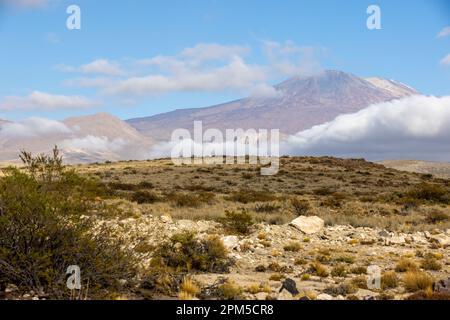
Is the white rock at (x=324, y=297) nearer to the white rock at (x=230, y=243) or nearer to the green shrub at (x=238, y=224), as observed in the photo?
the white rock at (x=230, y=243)

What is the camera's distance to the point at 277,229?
17.1 m

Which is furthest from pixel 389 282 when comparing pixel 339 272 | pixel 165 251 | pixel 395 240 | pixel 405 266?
pixel 395 240

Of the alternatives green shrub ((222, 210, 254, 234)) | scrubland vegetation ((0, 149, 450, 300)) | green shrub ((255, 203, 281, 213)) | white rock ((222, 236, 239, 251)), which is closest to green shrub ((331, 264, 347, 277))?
scrubland vegetation ((0, 149, 450, 300))

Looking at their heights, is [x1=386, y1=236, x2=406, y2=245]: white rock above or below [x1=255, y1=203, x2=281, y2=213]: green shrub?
below

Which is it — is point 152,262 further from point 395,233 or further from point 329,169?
point 329,169

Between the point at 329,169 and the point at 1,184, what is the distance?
48.8 meters

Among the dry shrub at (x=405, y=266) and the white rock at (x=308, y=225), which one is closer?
the dry shrub at (x=405, y=266)

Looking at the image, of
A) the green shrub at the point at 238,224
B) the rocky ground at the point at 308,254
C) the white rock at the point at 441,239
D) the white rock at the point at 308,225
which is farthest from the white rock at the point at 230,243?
the white rock at the point at 441,239

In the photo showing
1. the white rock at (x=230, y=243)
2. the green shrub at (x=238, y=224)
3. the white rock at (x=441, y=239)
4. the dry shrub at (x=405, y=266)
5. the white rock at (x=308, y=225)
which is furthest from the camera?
the white rock at (x=308, y=225)

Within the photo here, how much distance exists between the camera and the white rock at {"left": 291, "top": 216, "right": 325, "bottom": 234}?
17.0 metres

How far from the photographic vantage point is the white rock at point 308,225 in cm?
1698

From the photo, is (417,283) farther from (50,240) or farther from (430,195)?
(430,195)

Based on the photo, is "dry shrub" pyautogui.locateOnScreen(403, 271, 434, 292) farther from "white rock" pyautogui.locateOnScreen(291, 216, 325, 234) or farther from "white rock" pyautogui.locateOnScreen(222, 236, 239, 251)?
"white rock" pyautogui.locateOnScreen(291, 216, 325, 234)
